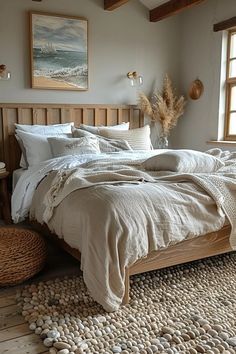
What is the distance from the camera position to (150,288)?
2.32m

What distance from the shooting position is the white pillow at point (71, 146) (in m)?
3.51

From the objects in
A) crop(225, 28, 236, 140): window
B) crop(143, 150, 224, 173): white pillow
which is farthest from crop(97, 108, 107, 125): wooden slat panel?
crop(143, 150, 224, 173): white pillow

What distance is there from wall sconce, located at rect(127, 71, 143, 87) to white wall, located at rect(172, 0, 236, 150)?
2.47ft

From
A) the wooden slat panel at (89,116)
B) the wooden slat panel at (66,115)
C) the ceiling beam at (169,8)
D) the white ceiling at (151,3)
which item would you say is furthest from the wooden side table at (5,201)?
the white ceiling at (151,3)

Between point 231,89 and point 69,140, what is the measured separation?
7.67 feet

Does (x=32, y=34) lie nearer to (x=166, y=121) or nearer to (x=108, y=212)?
(x=166, y=121)

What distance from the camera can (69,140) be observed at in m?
3.57

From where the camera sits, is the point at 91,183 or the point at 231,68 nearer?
the point at 91,183

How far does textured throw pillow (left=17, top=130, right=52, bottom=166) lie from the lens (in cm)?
364

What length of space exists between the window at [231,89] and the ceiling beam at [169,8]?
0.70 meters

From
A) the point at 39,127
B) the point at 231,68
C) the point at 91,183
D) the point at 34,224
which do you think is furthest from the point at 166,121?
the point at 91,183

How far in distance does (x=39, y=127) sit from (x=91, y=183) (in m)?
1.90

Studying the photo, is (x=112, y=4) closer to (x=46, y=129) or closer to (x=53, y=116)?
(x=53, y=116)

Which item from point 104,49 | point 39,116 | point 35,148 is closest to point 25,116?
point 39,116
